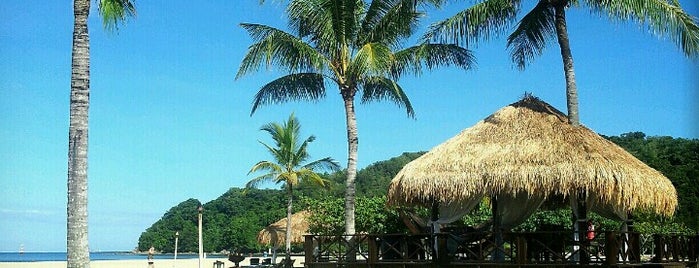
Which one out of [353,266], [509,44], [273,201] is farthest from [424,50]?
[273,201]

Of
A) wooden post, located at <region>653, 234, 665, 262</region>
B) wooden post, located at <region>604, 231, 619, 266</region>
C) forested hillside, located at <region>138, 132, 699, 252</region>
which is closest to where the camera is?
wooden post, located at <region>604, 231, 619, 266</region>

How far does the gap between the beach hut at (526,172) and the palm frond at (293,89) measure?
168 inches

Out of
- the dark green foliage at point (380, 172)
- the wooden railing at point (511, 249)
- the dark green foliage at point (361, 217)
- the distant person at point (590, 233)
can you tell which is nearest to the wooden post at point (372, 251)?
the wooden railing at point (511, 249)

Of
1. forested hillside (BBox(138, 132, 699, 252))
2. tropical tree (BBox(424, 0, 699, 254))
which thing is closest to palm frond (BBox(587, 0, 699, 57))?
tropical tree (BBox(424, 0, 699, 254))

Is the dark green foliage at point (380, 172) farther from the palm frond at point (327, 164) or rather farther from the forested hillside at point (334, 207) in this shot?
the palm frond at point (327, 164)

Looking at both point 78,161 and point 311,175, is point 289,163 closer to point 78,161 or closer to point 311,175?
point 311,175

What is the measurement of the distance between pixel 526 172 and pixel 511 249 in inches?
56.8

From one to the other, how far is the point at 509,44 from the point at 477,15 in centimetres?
171

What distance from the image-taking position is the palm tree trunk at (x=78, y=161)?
9.69 m

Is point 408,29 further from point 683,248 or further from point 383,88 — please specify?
point 683,248

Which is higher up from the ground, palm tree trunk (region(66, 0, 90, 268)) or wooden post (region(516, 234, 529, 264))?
palm tree trunk (region(66, 0, 90, 268))

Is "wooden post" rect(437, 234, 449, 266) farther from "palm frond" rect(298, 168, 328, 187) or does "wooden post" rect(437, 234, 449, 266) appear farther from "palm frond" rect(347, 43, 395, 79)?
"palm frond" rect(298, 168, 328, 187)

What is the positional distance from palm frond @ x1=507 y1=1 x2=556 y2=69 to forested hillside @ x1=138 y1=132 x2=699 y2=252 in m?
7.08

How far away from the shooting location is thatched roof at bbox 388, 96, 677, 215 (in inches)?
546
